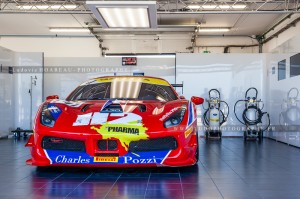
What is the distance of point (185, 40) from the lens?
14.0m

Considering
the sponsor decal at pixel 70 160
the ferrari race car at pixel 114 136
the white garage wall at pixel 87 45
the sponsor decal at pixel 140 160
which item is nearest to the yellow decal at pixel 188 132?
the ferrari race car at pixel 114 136

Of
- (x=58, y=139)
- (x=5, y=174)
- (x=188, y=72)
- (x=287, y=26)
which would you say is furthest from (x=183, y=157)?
(x=287, y=26)

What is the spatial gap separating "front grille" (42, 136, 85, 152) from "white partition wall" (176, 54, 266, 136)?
22.5 ft

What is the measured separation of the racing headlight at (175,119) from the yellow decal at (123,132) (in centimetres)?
26

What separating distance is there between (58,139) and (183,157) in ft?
4.12

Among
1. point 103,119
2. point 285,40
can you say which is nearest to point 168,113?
point 103,119

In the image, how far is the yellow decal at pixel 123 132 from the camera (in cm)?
360

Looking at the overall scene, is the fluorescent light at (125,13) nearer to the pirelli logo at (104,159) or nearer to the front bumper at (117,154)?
Result: the front bumper at (117,154)

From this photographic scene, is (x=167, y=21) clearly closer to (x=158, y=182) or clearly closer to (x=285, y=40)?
(x=285, y=40)

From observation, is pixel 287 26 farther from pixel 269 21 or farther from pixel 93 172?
pixel 93 172

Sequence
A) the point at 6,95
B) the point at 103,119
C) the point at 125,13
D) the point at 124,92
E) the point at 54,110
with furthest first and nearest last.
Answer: the point at 6,95, the point at 125,13, the point at 124,92, the point at 54,110, the point at 103,119

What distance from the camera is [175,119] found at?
383cm

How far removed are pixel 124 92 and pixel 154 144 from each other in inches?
48.3

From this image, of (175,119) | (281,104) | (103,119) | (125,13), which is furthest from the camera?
(281,104)
